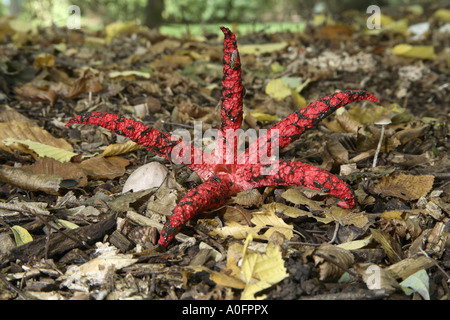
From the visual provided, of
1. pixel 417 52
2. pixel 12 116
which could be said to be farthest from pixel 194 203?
pixel 417 52

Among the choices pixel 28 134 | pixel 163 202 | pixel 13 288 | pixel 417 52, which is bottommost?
pixel 13 288

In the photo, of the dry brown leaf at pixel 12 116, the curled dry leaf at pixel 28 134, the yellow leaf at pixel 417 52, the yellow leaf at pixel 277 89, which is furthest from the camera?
the yellow leaf at pixel 417 52

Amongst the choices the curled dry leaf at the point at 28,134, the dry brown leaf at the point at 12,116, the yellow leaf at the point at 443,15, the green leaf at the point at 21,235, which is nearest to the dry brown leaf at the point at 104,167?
the curled dry leaf at the point at 28,134

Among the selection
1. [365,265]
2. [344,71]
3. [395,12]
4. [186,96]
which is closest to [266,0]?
[395,12]

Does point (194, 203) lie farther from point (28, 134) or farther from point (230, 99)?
point (28, 134)

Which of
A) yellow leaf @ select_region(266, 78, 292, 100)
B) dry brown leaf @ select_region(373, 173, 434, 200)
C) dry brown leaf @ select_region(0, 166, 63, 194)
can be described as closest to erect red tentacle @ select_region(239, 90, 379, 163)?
dry brown leaf @ select_region(373, 173, 434, 200)

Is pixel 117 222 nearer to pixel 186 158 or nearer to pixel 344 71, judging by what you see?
pixel 186 158

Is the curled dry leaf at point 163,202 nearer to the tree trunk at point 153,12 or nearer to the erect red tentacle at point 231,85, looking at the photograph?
the erect red tentacle at point 231,85
